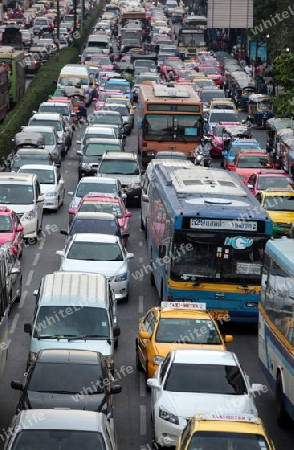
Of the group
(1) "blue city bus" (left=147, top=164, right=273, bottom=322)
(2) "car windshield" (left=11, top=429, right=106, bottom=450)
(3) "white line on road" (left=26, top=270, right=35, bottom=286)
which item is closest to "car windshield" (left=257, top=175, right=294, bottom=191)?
(3) "white line on road" (left=26, top=270, right=35, bottom=286)

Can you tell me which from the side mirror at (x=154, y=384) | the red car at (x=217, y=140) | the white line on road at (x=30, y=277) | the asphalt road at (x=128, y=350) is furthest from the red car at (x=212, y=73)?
the side mirror at (x=154, y=384)

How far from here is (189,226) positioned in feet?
80.3

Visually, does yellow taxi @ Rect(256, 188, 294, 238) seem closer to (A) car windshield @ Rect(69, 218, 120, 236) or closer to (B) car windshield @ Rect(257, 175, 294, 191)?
(B) car windshield @ Rect(257, 175, 294, 191)

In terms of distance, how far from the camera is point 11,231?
99.0 feet

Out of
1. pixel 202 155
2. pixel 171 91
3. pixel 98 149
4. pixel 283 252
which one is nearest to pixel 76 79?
pixel 171 91

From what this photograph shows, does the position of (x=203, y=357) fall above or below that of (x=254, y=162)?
above

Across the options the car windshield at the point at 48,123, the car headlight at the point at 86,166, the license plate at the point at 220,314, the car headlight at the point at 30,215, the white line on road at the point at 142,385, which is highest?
the white line on road at the point at 142,385

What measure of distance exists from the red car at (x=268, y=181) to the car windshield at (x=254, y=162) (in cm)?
498

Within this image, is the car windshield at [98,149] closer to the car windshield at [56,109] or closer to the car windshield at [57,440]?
the car windshield at [56,109]

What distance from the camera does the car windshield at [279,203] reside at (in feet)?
113

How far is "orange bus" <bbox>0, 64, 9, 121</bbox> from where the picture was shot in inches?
2309

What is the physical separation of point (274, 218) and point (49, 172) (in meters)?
8.51

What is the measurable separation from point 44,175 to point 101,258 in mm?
11807

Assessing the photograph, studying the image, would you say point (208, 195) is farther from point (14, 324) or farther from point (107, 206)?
point (107, 206)
